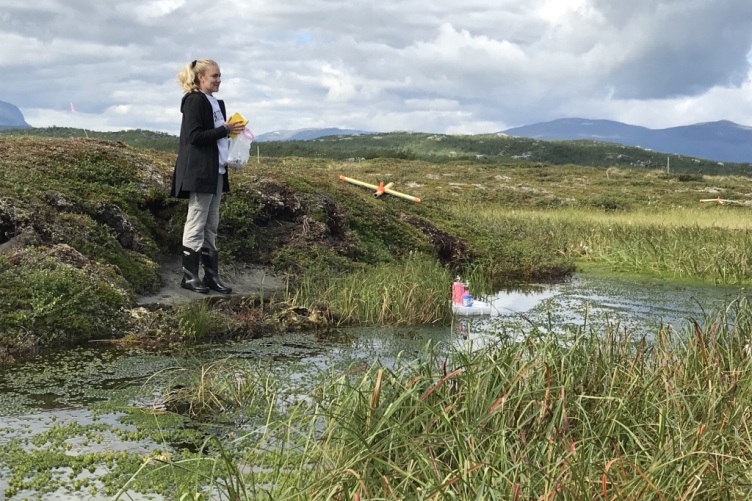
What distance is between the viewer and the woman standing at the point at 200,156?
923 centimetres

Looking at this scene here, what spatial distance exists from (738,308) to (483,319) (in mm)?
3754

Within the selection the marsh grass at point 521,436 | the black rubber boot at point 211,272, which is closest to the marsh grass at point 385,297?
the black rubber boot at point 211,272

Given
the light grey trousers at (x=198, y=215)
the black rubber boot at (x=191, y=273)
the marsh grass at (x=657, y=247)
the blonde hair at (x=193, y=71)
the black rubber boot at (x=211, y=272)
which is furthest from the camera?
the marsh grass at (x=657, y=247)

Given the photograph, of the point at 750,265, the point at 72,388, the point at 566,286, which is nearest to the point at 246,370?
the point at 72,388

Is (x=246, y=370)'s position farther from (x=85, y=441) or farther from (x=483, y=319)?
(x=483, y=319)

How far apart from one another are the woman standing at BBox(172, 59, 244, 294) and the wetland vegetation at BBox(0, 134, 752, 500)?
31.5 inches

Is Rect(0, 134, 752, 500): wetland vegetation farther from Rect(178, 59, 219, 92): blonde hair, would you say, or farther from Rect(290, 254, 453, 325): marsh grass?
Rect(178, 59, 219, 92): blonde hair

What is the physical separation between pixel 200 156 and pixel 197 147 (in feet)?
0.39

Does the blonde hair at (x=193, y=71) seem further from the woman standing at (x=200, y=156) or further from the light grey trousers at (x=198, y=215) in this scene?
the light grey trousers at (x=198, y=215)

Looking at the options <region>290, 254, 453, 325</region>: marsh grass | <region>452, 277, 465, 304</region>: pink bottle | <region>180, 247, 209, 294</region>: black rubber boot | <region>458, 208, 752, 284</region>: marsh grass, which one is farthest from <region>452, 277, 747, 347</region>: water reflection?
<region>180, 247, 209, 294</region>: black rubber boot

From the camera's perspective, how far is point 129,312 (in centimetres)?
868

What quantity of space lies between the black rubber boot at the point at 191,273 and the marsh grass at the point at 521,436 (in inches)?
187

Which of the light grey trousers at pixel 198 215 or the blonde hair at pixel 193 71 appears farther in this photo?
the light grey trousers at pixel 198 215

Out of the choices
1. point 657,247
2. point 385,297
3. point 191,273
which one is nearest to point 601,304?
point 385,297
